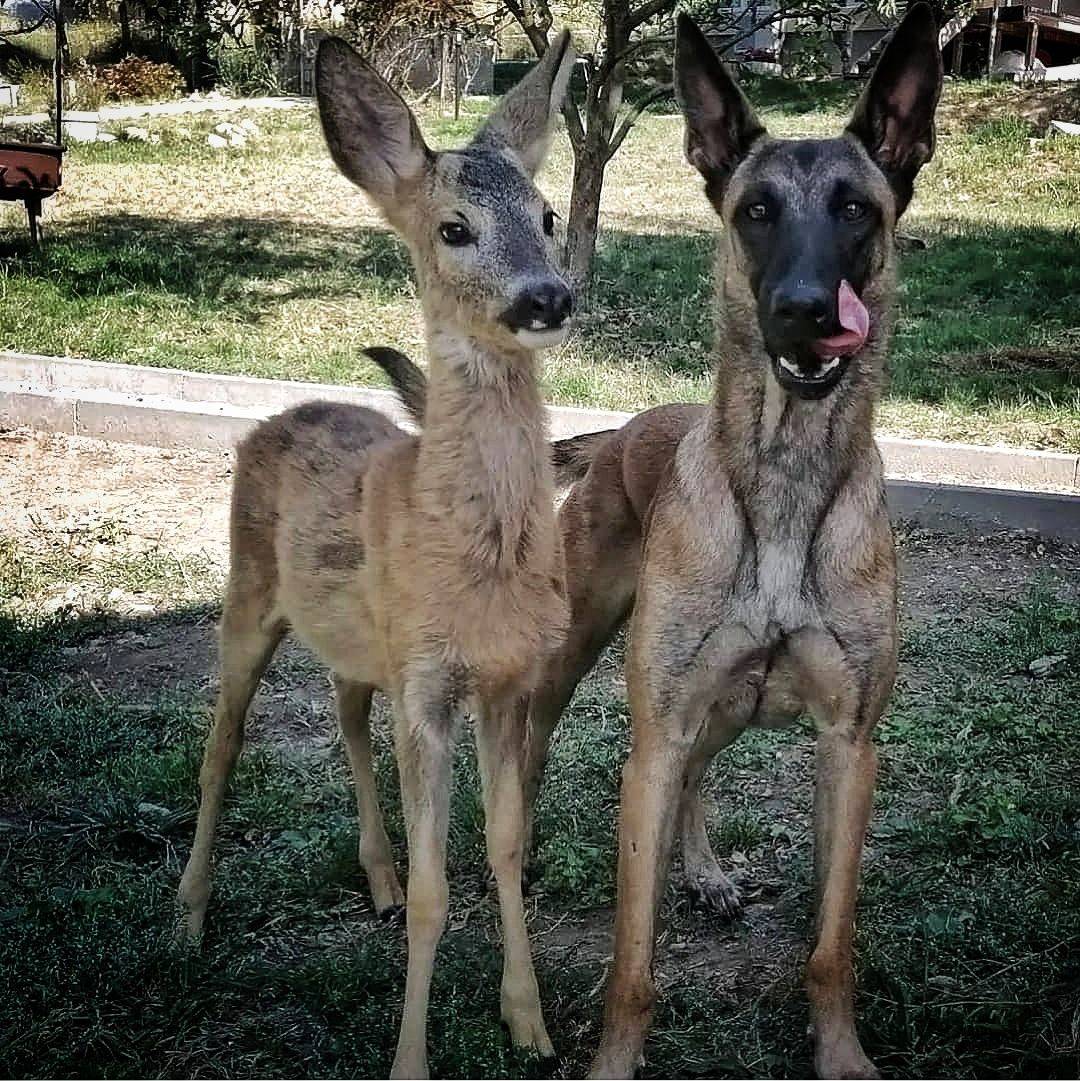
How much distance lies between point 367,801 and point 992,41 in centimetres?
2072

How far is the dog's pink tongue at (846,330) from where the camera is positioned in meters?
3.34

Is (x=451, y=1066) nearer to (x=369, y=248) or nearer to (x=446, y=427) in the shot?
(x=446, y=427)

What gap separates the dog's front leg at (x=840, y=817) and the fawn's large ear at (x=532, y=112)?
5.61 feet

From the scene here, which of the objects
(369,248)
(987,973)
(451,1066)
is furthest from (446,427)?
(369,248)

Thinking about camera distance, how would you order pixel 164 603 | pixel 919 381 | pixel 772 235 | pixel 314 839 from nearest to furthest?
1. pixel 772 235
2. pixel 314 839
3. pixel 164 603
4. pixel 919 381

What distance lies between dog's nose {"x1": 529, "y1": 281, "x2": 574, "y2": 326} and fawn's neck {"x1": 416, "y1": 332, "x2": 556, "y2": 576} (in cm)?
21

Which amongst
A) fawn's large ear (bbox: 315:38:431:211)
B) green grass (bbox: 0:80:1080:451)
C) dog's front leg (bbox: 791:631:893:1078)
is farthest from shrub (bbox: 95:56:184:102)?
dog's front leg (bbox: 791:631:893:1078)

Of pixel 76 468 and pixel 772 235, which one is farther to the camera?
pixel 76 468

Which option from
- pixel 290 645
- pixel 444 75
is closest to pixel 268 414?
pixel 290 645

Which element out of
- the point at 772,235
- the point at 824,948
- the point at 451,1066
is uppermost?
the point at 772,235

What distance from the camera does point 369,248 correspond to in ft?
45.9

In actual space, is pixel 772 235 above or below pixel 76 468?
above

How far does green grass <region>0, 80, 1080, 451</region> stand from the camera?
9.55 m

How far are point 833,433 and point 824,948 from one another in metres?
1.32
